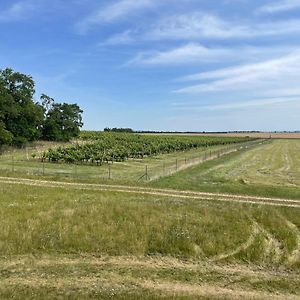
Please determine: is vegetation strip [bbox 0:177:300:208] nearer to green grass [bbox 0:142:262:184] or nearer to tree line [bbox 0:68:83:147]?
green grass [bbox 0:142:262:184]

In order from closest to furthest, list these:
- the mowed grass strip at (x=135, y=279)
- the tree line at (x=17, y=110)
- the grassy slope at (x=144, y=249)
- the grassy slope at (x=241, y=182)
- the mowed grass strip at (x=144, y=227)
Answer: the mowed grass strip at (x=135, y=279) → the grassy slope at (x=144, y=249) → the mowed grass strip at (x=144, y=227) → the grassy slope at (x=241, y=182) → the tree line at (x=17, y=110)

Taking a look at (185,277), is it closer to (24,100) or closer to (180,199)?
(180,199)

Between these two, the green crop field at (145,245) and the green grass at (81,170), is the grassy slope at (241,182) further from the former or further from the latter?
the green crop field at (145,245)

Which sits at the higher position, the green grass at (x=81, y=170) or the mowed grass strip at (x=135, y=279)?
the green grass at (x=81, y=170)

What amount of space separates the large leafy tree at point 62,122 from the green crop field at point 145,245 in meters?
60.9

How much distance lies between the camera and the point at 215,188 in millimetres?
32812

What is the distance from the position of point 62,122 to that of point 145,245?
78207 mm

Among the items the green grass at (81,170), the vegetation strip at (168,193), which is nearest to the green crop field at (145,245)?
the vegetation strip at (168,193)

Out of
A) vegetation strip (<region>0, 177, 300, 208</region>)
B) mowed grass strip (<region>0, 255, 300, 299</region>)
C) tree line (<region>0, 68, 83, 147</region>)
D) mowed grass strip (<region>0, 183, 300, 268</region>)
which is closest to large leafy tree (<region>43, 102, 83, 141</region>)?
tree line (<region>0, 68, 83, 147</region>)

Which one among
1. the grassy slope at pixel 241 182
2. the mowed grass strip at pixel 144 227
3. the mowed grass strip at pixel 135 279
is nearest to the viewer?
the mowed grass strip at pixel 135 279

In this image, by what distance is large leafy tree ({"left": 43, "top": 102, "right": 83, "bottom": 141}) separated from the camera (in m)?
87.7

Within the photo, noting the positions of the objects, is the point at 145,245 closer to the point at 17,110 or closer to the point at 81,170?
the point at 81,170

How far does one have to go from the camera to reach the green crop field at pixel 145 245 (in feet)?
44.4

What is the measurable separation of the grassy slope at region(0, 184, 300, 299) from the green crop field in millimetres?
36
